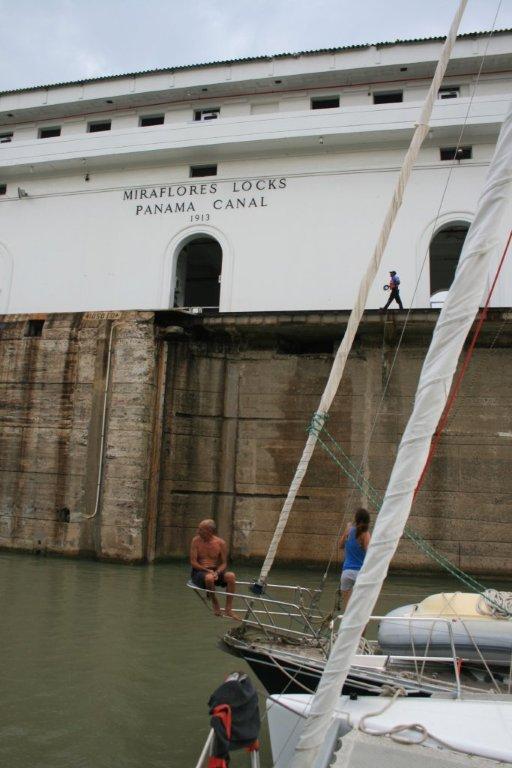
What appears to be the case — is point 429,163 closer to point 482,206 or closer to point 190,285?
point 190,285

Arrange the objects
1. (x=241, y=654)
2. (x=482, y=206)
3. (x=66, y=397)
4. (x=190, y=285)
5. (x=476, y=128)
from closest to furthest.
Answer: (x=482, y=206) → (x=241, y=654) → (x=66, y=397) → (x=476, y=128) → (x=190, y=285)

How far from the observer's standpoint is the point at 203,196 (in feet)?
61.1

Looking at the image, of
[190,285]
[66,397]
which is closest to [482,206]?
[66,397]

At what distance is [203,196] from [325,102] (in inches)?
189

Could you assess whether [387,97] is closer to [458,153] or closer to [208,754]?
[458,153]

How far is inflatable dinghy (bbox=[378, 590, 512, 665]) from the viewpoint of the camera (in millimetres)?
5637

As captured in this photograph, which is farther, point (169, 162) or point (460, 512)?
point (169, 162)

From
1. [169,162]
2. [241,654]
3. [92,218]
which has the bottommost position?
[241,654]

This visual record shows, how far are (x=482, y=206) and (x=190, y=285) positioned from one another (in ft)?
80.3

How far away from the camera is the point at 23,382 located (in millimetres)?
15945

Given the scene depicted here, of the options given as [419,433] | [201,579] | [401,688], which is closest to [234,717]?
[401,688]

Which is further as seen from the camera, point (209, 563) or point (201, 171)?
point (201, 171)

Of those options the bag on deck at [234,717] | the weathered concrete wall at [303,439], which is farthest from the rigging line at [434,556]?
the bag on deck at [234,717]

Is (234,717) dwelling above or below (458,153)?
below
